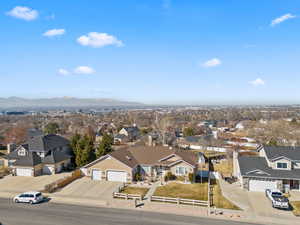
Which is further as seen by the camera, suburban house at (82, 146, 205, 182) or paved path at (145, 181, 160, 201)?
suburban house at (82, 146, 205, 182)

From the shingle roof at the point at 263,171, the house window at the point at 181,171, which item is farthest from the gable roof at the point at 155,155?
the shingle roof at the point at 263,171

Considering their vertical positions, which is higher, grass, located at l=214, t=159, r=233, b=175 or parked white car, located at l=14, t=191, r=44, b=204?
parked white car, located at l=14, t=191, r=44, b=204

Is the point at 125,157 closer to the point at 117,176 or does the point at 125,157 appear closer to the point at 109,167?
the point at 109,167

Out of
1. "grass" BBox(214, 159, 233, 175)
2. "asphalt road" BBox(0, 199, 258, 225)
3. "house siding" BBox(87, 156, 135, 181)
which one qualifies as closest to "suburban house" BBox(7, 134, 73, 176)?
"house siding" BBox(87, 156, 135, 181)

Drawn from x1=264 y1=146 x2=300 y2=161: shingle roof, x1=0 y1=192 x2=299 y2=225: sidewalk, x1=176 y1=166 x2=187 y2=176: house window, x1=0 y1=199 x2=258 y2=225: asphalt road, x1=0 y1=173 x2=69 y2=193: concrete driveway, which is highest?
x1=264 y1=146 x2=300 y2=161: shingle roof

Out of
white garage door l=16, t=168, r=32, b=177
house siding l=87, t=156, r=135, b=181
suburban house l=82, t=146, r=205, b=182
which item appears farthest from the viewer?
white garage door l=16, t=168, r=32, b=177

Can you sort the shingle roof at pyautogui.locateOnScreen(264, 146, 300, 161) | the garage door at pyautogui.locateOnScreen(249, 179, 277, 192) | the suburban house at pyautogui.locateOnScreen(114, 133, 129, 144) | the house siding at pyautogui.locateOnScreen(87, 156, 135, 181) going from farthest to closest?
the suburban house at pyautogui.locateOnScreen(114, 133, 129, 144) < the house siding at pyautogui.locateOnScreen(87, 156, 135, 181) < the shingle roof at pyautogui.locateOnScreen(264, 146, 300, 161) < the garage door at pyautogui.locateOnScreen(249, 179, 277, 192)

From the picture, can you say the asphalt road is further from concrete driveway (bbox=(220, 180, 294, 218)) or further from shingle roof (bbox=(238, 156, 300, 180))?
shingle roof (bbox=(238, 156, 300, 180))
